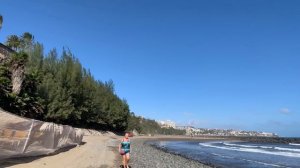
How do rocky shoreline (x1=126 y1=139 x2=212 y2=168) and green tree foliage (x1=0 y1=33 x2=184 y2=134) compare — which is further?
green tree foliage (x1=0 y1=33 x2=184 y2=134)

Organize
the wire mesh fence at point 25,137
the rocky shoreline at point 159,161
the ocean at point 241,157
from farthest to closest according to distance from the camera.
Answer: the ocean at point 241,157
the rocky shoreline at point 159,161
the wire mesh fence at point 25,137

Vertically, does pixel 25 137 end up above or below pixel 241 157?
above

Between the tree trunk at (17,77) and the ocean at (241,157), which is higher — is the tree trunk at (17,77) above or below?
above

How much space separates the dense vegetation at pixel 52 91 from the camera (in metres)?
39.5

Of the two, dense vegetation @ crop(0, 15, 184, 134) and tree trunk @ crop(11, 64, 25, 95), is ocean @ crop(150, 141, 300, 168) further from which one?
tree trunk @ crop(11, 64, 25, 95)

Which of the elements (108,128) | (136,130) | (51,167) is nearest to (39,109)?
(51,167)

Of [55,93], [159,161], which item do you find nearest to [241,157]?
[159,161]

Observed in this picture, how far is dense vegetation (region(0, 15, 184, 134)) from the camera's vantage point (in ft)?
129

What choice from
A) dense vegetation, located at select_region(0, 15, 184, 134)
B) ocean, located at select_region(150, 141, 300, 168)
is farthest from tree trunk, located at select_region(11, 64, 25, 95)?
ocean, located at select_region(150, 141, 300, 168)

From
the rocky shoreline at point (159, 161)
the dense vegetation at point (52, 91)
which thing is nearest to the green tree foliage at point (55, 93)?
the dense vegetation at point (52, 91)

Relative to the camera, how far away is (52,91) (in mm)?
49812

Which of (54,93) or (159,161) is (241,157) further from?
(54,93)

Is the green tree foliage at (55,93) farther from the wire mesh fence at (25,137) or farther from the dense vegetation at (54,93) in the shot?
the wire mesh fence at (25,137)

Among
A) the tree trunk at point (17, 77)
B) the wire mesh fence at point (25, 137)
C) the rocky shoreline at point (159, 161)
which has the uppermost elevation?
the tree trunk at point (17, 77)
